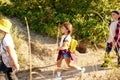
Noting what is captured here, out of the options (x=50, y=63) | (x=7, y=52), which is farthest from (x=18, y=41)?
(x=7, y=52)

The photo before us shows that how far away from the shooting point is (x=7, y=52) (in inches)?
221

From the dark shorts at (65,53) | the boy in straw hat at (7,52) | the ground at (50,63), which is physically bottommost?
the ground at (50,63)

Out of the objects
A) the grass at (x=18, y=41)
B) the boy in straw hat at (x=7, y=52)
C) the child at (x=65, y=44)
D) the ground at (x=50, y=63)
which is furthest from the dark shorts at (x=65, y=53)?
the boy in straw hat at (x=7, y=52)

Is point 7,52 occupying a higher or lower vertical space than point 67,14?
lower

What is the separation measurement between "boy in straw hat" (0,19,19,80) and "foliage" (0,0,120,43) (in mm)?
2722

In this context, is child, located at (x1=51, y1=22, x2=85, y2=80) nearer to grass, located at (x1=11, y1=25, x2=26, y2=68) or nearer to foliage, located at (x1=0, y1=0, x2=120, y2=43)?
grass, located at (x1=11, y1=25, x2=26, y2=68)

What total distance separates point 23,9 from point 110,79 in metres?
3.53

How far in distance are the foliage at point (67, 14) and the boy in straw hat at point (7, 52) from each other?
2.72 m

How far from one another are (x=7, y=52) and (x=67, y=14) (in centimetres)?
346

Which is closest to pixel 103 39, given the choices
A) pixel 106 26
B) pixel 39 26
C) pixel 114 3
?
pixel 106 26

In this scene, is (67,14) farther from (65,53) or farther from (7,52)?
(7,52)

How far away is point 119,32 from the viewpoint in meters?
7.32

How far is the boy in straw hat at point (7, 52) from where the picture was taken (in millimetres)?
5520

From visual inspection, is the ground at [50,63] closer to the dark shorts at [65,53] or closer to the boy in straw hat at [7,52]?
the dark shorts at [65,53]
